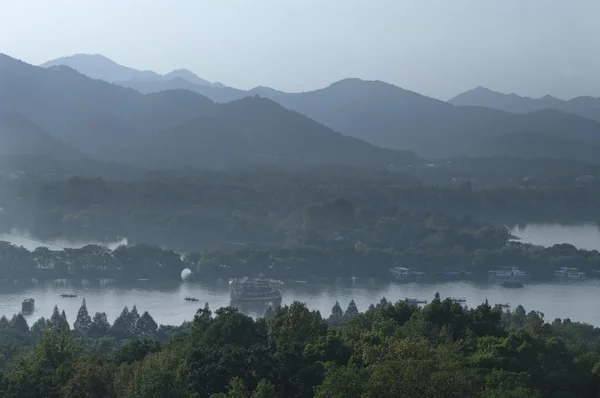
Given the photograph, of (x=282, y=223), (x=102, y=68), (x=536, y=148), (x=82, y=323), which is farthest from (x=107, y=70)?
(x=82, y=323)

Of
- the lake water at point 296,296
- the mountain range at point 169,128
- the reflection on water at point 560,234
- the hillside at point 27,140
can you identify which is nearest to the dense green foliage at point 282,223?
the lake water at point 296,296

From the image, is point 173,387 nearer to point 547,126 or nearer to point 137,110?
point 137,110

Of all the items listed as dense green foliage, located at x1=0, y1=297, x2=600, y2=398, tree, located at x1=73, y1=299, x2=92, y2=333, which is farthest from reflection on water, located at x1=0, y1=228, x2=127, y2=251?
dense green foliage, located at x1=0, y1=297, x2=600, y2=398

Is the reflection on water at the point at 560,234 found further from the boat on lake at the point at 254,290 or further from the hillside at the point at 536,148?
the hillside at the point at 536,148

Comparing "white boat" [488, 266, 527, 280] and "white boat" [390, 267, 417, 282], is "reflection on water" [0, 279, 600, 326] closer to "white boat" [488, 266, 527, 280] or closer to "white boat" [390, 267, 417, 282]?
"white boat" [390, 267, 417, 282]

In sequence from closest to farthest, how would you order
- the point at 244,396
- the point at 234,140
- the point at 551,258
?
the point at 244,396 < the point at 551,258 < the point at 234,140

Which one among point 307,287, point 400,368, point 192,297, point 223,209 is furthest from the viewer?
point 223,209

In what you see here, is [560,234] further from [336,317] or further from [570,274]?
[336,317]

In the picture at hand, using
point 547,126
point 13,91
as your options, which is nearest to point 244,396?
point 13,91
